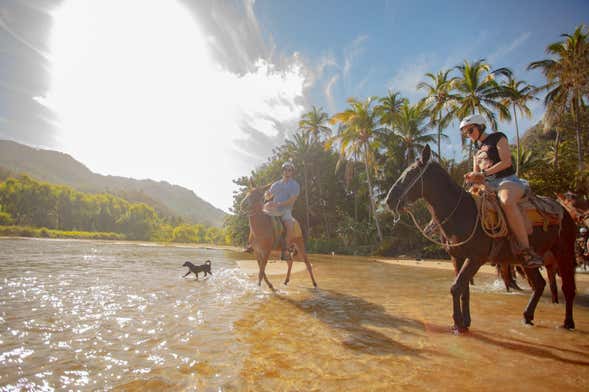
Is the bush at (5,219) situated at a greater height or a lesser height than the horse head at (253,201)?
lesser

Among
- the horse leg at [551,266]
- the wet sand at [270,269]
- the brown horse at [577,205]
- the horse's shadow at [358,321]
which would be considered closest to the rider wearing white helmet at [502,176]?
the horse leg at [551,266]

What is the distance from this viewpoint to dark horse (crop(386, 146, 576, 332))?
401 centimetres

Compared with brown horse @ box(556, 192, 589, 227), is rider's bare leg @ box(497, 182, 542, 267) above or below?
below

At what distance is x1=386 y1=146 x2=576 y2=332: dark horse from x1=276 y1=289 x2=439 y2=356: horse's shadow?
0.96 m

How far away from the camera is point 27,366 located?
2.63 meters

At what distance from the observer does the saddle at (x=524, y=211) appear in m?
4.13

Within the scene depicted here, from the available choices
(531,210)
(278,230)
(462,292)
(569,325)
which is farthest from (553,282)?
(278,230)

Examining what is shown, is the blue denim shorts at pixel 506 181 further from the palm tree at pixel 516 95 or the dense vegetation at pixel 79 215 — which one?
the dense vegetation at pixel 79 215

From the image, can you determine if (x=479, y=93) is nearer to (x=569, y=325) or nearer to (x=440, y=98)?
(x=440, y=98)

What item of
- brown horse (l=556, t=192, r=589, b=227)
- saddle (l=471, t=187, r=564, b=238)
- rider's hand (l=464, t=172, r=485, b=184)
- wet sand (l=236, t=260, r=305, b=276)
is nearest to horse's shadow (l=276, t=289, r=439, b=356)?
saddle (l=471, t=187, r=564, b=238)

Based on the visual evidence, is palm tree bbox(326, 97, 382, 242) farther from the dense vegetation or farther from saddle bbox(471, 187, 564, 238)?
the dense vegetation

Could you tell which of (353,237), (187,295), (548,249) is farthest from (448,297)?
(353,237)

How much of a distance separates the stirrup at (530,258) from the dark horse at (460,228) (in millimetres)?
131

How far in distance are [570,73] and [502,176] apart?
26663mm
